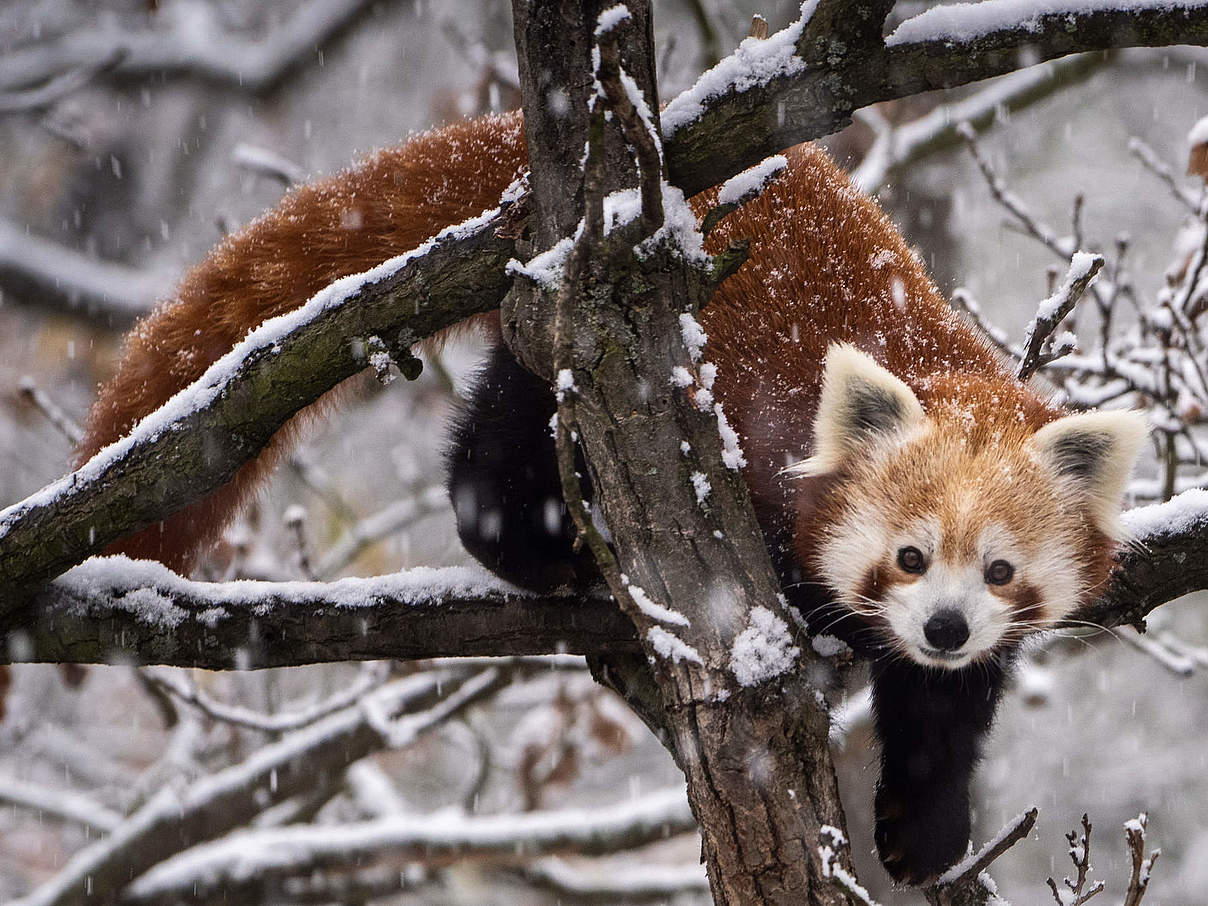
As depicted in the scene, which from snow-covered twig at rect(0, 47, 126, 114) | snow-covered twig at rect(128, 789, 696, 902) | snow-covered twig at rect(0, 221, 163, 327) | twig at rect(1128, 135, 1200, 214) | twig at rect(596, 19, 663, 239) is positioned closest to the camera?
twig at rect(596, 19, 663, 239)

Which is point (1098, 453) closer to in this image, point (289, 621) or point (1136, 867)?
point (1136, 867)

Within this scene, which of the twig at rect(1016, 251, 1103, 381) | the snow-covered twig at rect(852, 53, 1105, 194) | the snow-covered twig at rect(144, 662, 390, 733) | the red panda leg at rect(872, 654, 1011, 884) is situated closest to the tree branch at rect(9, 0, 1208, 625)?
the twig at rect(1016, 251, 1103, 381)

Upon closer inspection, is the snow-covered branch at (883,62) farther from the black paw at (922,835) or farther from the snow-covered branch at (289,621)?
the black paw at (922,835)

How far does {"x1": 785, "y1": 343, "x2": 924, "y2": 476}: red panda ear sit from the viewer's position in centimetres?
260

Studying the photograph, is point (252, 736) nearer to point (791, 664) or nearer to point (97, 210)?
point (97, 210)

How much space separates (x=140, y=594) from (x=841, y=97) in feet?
6.05

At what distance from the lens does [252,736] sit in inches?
263

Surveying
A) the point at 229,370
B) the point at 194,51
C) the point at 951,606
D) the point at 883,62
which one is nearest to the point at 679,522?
the point at 951,606

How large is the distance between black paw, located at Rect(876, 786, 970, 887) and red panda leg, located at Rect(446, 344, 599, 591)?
110 cm

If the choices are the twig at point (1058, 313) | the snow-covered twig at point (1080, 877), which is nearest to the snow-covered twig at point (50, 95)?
the twig at point (1058, 313)

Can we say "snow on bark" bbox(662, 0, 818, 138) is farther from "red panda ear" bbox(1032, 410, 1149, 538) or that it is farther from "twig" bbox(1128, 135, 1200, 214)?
"twig" bbox(1128, 135, 1200, 214)

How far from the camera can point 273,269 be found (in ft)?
10.2

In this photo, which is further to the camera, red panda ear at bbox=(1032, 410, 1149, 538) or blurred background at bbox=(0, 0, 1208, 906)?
blurred background at bbox=(0, 0, 1208, 906)

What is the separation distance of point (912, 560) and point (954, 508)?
149 millimetres
